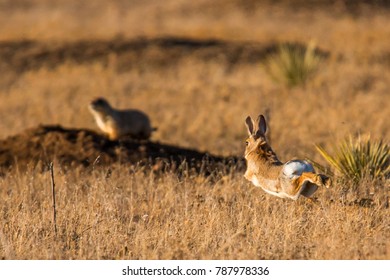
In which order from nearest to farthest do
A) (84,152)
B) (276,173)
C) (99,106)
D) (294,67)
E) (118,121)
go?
(276,173) < (84,152) < (118,121) < (99,106) < (294,67)

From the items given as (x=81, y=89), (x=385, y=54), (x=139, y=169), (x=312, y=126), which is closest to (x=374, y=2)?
(x=385, y=54)

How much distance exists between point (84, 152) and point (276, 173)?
15.7 feet

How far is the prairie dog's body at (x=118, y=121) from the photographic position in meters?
13.5

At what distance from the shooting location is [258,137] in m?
7.69

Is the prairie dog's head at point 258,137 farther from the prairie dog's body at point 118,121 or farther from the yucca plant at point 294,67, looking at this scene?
the yucca plant at point 294,67

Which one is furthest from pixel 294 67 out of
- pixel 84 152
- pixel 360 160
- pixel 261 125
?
pixel 261 125

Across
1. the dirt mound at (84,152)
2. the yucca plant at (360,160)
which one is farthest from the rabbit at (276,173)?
the dirt mound at (84,152)

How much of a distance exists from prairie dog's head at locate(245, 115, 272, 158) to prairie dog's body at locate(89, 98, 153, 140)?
6.05m

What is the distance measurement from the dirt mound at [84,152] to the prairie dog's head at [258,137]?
9.37 feet

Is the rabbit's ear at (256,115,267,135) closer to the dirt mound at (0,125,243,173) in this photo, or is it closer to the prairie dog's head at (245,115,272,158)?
the prairie dog's head at (245,115,272,158)

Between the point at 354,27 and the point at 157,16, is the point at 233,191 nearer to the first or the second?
the point at 354,27

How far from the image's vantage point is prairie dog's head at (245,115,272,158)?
7.64 metres

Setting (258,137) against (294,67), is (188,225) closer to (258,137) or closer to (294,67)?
(258,137)

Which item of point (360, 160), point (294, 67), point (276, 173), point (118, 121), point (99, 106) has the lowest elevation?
point (276, 173)
